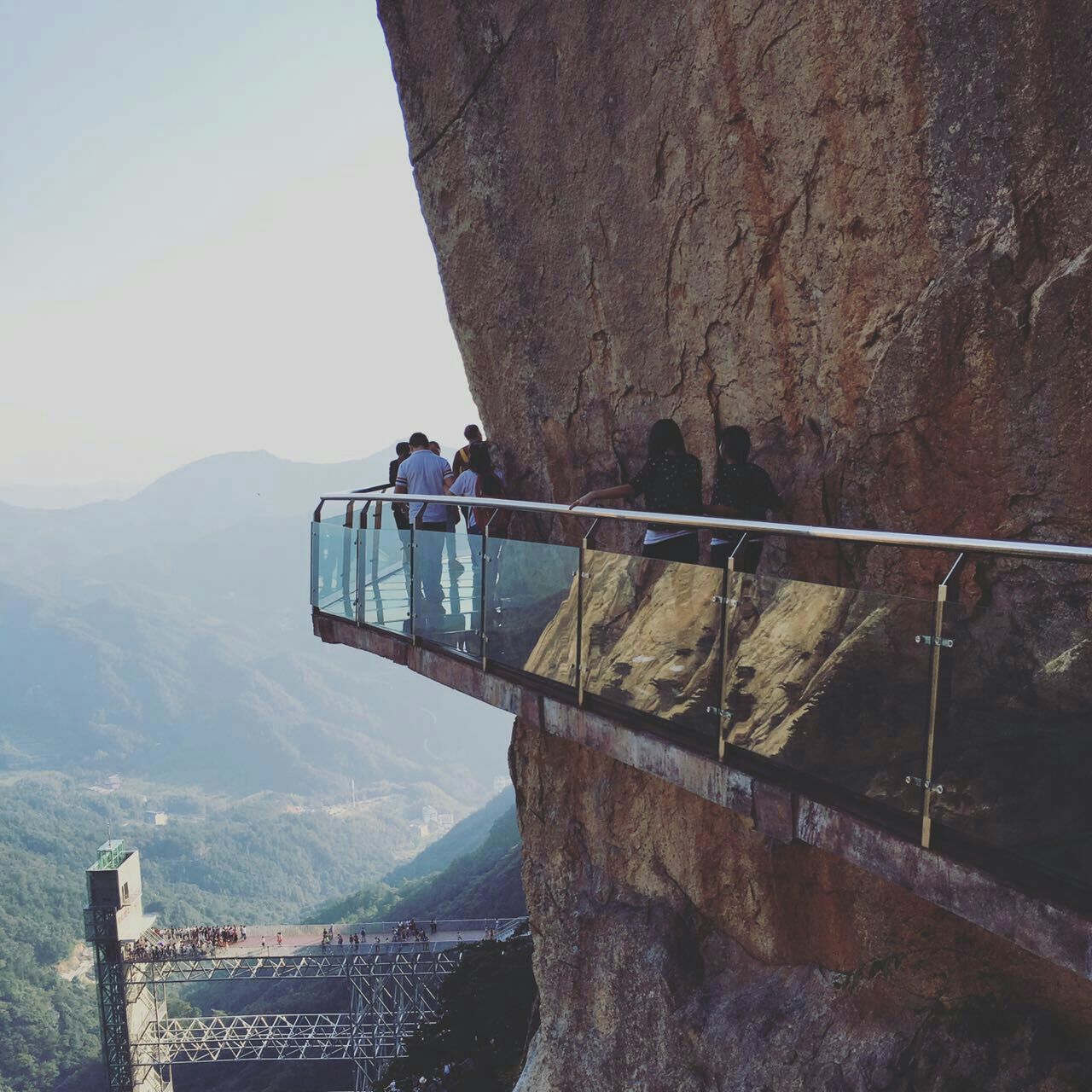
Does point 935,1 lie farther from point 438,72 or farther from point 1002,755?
point 438,72

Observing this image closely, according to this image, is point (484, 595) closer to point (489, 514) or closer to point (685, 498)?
point (685, 498)

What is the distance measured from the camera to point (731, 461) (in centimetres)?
625

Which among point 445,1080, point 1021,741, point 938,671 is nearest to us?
point 1021,741

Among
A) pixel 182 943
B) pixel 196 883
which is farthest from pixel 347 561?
pixel 196 883

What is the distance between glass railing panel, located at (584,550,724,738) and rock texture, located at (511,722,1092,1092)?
66.0 inches

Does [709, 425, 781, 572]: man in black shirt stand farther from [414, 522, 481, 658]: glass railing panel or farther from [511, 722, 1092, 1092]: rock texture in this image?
[511, 722, 1092, 1092]: rock texture

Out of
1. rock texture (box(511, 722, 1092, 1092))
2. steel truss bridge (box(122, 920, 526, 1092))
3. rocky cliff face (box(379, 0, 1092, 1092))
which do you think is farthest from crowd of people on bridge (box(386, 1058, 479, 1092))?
steel truss bridge (box(122, 920, 526, 1092))

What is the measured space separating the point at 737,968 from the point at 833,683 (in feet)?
11.6

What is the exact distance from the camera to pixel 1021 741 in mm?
3344

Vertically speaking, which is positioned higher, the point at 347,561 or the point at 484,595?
the point at 347,561

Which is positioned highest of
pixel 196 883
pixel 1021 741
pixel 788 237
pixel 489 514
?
pixel 788 237

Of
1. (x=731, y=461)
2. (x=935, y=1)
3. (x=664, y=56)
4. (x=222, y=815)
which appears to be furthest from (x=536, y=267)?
(x=222, y=815)

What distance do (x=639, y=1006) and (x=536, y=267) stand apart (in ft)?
19.2

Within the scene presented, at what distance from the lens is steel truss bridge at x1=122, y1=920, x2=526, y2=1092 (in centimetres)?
3869
